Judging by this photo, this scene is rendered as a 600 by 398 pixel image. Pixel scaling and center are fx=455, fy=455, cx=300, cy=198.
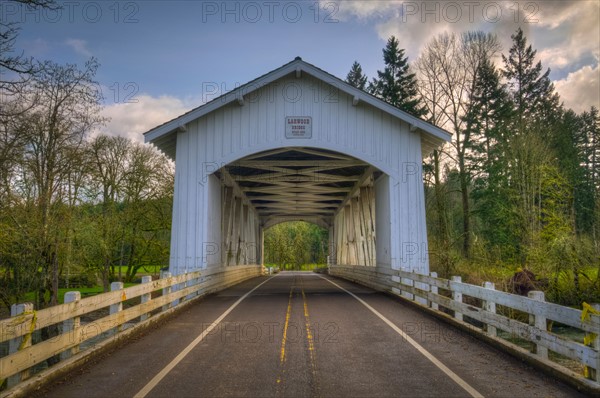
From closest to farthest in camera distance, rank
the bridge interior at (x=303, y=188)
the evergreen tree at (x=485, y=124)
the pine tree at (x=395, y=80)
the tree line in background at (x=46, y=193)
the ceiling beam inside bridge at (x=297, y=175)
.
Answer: the tree line in background at (x=46, y=193) < the ceiling beam inside bridge at (x=297, y=175) < the bridge interior at (x=303, y=188) < the evergreen tree at (x=485, y=124) < the pine tree at (x=395, y=80)

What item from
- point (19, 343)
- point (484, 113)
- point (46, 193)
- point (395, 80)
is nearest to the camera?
point (19, 343)

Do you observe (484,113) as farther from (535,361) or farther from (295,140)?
(535,361)

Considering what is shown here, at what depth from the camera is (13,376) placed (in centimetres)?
458

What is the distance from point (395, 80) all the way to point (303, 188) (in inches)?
495

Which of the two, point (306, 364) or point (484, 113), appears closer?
point (306, 364)

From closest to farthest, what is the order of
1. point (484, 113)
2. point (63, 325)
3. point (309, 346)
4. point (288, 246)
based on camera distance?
point (63, 325) < point (309, 346) < point (484, 113) < point (288, 246)

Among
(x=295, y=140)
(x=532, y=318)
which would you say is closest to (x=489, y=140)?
(x=295, y=140)

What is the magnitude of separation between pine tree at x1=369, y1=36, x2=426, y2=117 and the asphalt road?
965 inches

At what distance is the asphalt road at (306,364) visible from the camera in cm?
468

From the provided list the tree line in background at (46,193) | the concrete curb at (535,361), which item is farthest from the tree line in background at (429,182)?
the concrete curb at (535,361)

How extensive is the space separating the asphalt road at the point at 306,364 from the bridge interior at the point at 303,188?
8260 mm

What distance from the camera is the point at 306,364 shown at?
565 cm

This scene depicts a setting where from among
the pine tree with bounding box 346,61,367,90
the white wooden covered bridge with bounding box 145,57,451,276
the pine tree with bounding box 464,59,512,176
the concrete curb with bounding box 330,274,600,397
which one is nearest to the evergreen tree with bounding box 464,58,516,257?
the pine tree with bounding box 464,59,512,176

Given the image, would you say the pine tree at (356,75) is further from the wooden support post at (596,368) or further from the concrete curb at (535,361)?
the wooden support post at (596,368)
